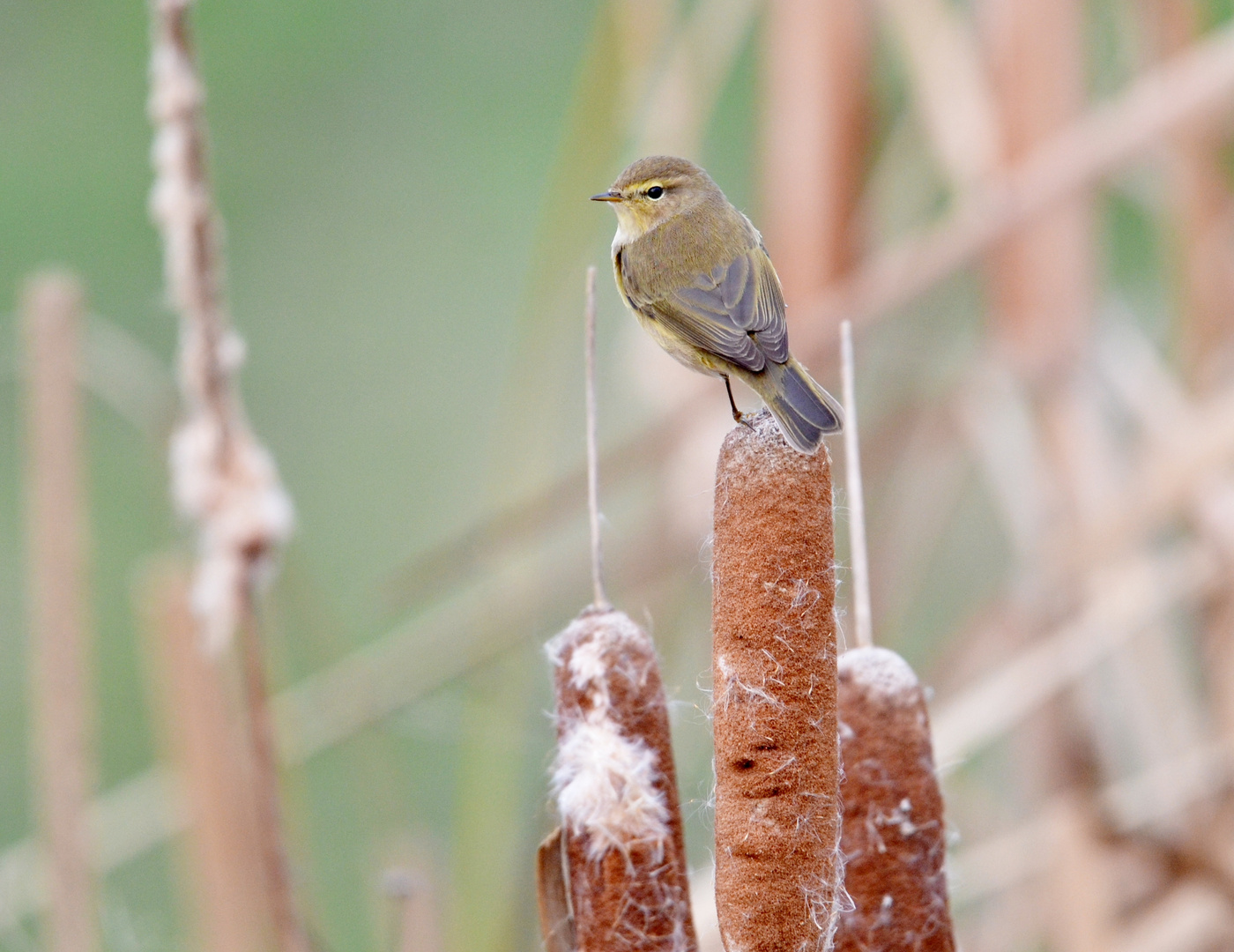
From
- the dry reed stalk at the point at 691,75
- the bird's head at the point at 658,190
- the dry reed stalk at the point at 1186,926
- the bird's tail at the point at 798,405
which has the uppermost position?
the dry reed stalk at the point at 691,75

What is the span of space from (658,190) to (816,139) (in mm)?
883

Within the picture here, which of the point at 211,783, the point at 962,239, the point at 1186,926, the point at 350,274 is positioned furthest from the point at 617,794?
the point at 350,274

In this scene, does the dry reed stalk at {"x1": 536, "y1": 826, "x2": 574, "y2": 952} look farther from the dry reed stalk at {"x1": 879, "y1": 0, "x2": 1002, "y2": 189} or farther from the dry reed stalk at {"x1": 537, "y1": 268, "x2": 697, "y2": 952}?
the dry reed stalk at {"x1": 879, "y1": 0, "x2": 1002, "y2": 189}

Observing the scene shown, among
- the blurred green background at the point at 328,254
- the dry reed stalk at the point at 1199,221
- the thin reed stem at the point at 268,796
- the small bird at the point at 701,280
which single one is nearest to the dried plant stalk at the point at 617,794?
the small bird at the point at 701,280

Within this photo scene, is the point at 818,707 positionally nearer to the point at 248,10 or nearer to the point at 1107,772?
the point at 1107,772

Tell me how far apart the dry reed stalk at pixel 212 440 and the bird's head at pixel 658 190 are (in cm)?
34

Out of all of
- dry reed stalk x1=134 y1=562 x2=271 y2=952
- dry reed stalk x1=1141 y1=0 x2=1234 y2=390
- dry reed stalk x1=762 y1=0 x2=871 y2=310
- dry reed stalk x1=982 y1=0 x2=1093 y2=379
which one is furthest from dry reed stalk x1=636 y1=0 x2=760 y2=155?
dry reed stalk x1=134 y1=562 x2=271 y2=952

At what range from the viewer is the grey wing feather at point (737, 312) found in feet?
3.08

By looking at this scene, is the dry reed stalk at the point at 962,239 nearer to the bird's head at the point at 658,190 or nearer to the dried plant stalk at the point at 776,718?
the bird's head at the point at 658,190

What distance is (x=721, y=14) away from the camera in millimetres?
1870

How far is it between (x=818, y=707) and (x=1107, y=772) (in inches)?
53.4

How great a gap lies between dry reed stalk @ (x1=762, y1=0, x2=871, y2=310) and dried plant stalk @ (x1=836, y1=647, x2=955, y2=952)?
49.3 inches

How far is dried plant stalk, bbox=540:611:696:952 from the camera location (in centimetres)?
69

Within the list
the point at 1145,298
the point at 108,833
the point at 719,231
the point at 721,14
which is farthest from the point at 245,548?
the point at 1145,298
